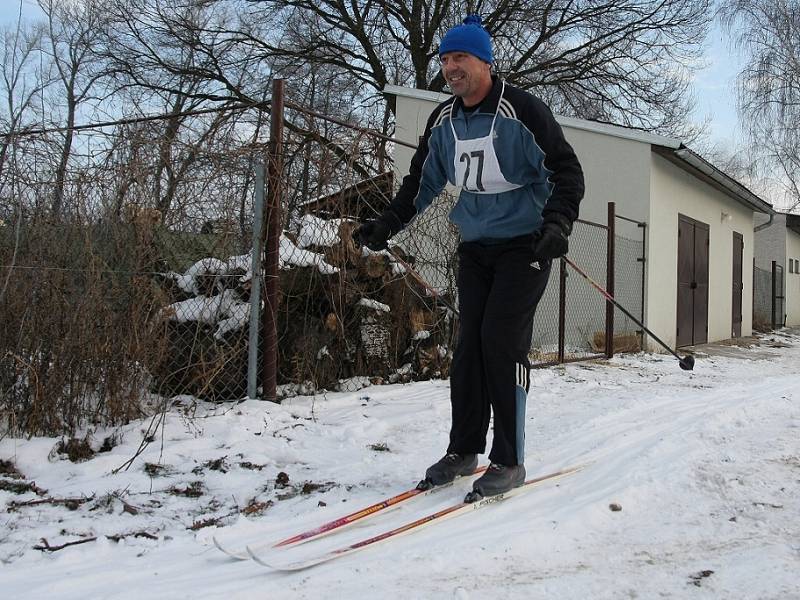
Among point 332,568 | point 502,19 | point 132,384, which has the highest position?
point 502,19

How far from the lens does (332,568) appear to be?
2.01 metres

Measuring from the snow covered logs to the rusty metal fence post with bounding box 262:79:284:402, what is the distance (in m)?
0.15

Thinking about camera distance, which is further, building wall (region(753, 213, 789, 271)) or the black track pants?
building wall (region(753, 213, 789, 271))

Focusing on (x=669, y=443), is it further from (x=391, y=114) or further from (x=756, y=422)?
(x=391, y=114)

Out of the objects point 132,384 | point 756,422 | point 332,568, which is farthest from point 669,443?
point 132,384

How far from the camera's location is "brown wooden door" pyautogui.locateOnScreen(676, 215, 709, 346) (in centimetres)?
1148

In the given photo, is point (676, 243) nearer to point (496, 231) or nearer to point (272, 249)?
point (272, 249)

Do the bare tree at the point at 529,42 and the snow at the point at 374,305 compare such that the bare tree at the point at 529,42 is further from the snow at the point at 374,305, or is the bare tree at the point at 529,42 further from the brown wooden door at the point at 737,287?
the snow at the point at 374,305

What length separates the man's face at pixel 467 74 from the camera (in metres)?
2.78

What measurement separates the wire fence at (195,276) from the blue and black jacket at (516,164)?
1.73 meters

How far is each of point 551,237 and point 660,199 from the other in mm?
9022

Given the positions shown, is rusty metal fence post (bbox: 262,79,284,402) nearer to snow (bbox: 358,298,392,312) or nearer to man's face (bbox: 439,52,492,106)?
snow (bbox: 358,298,392,312)

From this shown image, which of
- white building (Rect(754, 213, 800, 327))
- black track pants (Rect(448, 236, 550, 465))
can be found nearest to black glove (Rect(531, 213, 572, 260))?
black track pants (Rect(448, 236, 550, 465))

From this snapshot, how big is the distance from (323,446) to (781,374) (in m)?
5.93
